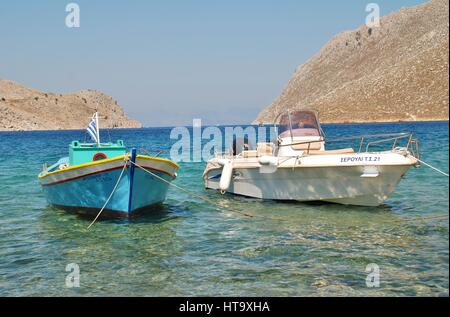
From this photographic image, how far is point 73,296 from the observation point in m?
8.41

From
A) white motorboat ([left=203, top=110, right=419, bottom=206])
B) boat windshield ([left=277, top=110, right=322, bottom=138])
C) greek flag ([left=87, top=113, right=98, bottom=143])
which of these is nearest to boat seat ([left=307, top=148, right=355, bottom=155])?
white motorboat ([left=203, top=110, right=419, bottom=206])

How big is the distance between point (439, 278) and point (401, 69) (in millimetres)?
149923

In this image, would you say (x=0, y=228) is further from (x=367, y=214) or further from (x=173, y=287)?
(x=367, y=214)

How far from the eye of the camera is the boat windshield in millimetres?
A: 18750

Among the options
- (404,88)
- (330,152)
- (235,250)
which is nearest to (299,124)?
(330,152)

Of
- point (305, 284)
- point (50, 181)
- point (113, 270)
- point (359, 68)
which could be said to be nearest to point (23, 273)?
point (113, 270)

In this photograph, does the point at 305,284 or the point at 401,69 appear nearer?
the point at 305,284

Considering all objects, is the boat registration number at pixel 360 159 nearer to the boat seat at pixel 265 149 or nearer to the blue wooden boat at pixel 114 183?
the boat seat at pixel 265 149

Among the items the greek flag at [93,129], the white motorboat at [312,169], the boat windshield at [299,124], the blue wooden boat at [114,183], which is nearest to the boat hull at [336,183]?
the white motorboat at [312,169]

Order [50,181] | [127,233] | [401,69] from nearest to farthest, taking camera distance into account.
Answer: [127,233] → [50,181] → [401,69]

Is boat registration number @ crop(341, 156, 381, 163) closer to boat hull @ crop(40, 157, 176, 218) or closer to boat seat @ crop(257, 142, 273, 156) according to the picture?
boat seat @ crop(257, 142, 273, 156)

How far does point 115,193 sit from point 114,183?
13.9 inches

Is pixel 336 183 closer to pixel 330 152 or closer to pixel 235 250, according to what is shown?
pixel 330 152
